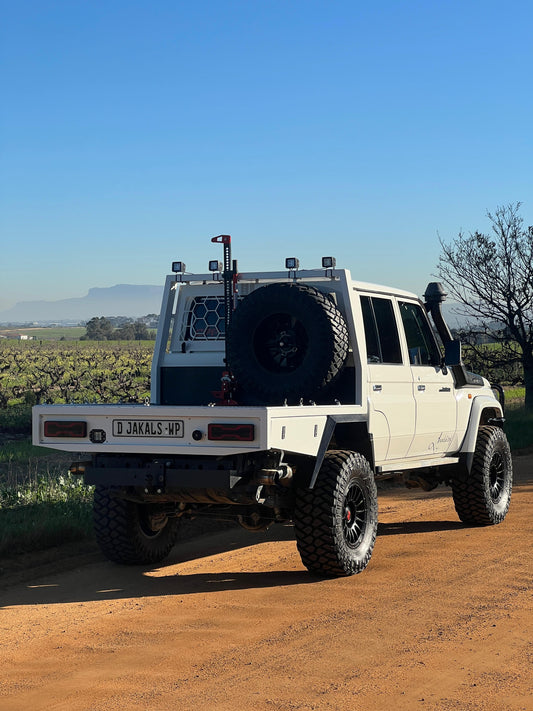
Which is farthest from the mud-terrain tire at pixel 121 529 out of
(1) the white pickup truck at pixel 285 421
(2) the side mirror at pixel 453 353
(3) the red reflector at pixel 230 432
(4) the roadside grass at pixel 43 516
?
(2) the side mirror at pixel 453 353

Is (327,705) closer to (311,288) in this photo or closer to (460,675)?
(460,675)

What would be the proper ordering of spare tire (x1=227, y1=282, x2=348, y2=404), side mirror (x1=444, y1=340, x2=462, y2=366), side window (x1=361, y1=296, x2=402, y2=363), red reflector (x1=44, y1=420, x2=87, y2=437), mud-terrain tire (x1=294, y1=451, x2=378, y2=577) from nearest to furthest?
1. mud-terrain tire (x1=294, y1=451, x2=378, y2=577)
2. red reflector (x1=44, y1=420, x2=87, y2=437)
3. spare tire (x1=227, y1=282, x2=348, y2=404)
4. side window (x1=361, y1=296, x2=402, y2=363)
5. side mirror (x1=444, y1=340, x2=462, y2=366)

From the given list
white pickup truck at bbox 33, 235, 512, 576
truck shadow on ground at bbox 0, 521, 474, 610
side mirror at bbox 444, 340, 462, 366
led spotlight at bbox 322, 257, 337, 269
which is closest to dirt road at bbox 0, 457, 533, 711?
truck shadow on ground at bbox 0, 521, 474, 610

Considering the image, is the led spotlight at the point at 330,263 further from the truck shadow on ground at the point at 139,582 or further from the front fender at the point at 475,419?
the front fender at the point at 475,419

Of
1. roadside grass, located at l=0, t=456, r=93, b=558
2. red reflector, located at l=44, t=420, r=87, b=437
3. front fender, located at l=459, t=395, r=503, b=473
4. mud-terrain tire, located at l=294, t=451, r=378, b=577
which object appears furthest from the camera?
front fender, located at l=459, t=395, r=503, b=473

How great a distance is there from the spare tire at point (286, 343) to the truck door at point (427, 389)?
1.46 metres

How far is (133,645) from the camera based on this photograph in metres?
5.83

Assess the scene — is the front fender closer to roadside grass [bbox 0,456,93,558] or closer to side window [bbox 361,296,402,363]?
side window [bbox 361,296,402,363]

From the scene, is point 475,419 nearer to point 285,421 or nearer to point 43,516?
point 285,421

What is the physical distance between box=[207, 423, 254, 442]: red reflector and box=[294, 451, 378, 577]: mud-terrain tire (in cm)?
91

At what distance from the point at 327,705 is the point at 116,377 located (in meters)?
46.2

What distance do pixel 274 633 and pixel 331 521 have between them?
1.50 meters

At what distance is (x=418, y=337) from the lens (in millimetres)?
9531

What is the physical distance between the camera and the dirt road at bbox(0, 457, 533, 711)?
4.91 metres
